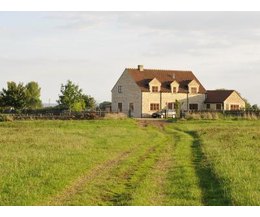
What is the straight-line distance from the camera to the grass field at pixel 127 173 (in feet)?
39.5

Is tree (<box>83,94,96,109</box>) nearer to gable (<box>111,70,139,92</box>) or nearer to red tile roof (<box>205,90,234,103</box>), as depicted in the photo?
gable (<box>111,70,139,92</box>)

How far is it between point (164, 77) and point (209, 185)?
55.7 meters

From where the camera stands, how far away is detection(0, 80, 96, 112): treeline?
71375 millimetres

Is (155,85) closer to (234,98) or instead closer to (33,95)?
(234,98)

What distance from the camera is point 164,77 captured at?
227ft

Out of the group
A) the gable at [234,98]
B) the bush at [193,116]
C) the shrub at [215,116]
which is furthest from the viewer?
the gable at [234,98]

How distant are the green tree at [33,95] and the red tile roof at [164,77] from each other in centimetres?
2278

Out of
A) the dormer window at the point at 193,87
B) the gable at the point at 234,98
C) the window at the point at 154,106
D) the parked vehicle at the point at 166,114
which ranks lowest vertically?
the parked vehicle at the point at 166,114

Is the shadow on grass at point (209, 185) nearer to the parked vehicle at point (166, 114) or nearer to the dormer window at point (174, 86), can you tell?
the parked vehicle at point (166, 114)

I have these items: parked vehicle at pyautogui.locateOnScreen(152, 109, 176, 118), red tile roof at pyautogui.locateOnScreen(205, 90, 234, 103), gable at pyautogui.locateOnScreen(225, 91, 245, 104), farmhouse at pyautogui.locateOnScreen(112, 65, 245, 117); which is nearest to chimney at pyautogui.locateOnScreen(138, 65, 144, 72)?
farmhouse at pyautogui.locateOnScreen(112, 65, 245, 117)

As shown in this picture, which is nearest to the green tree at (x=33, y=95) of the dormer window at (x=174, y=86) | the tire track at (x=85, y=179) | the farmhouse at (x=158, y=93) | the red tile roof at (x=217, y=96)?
the farmhouse at (x=158, y=93)

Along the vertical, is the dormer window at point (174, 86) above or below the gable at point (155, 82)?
below

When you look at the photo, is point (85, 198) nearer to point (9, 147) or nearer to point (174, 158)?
point (174, 158)

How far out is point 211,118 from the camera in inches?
2095
